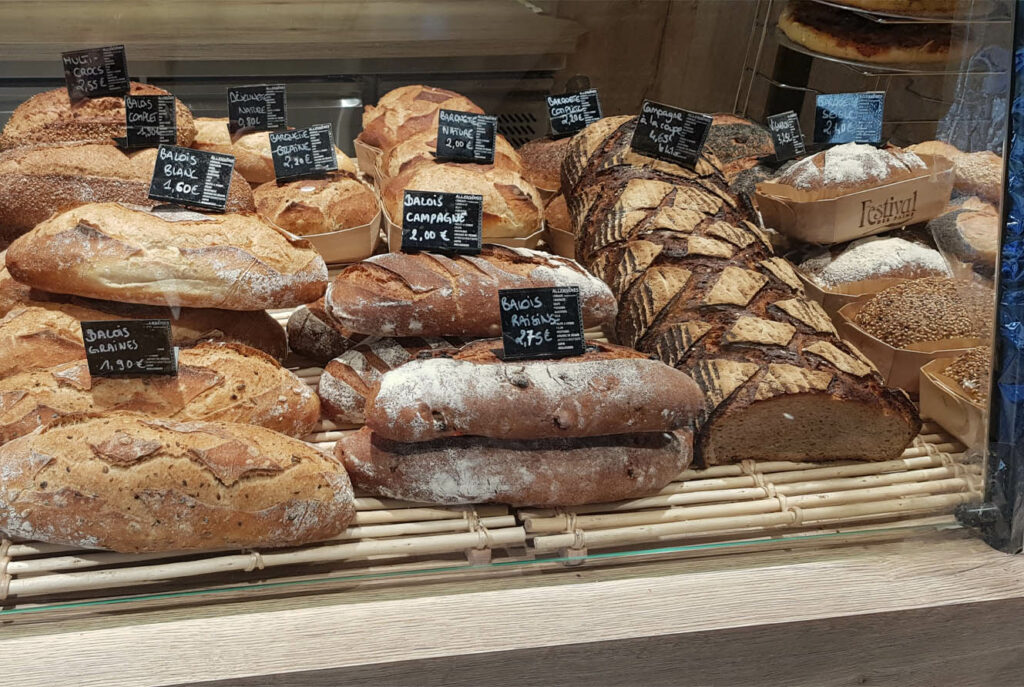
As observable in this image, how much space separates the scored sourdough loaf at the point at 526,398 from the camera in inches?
66.9

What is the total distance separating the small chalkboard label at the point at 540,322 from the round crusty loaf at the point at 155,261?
0.53 metres

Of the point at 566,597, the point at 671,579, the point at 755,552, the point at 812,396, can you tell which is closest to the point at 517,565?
the point at 566,597

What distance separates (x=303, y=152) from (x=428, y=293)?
89 cm

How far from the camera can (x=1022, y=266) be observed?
5.72ft

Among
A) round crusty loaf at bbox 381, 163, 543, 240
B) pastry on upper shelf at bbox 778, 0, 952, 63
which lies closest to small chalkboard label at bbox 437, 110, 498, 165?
round crusty loaf at bbox 381, 163, 543, 240

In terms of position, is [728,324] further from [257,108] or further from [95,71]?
[95,71]

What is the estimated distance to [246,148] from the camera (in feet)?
8.87

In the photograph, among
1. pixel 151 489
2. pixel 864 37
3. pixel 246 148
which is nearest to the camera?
pixel 151 489

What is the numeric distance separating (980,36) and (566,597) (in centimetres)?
140

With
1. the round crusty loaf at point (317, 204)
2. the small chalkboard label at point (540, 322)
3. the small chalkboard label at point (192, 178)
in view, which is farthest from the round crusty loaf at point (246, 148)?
the small chalkboard label at point (540, 322)

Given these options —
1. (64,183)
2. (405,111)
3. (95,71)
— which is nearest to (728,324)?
(405,111)

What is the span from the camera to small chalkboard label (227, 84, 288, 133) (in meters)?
2.70

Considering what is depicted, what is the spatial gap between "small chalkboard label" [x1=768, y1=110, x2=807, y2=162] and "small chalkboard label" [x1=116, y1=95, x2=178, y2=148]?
1807 mm

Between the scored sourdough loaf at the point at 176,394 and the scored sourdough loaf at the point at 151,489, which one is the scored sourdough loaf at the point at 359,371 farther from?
the scored sourdough loaf at the point at 151,489
